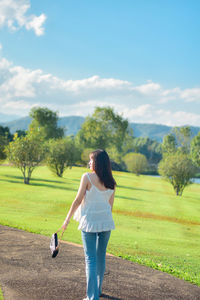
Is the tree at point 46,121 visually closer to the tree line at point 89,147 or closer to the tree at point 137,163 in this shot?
the tree line at point 89,147

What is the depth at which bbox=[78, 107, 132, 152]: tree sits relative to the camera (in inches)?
3575

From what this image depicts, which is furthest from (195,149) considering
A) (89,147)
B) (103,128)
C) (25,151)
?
(25,151)

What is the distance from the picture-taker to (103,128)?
91625mm

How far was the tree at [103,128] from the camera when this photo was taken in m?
90.8

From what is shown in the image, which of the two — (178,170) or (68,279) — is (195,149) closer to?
(178,170)

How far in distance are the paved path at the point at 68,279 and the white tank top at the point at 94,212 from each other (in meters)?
1.61

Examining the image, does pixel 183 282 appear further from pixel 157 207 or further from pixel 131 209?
pixel 157 207

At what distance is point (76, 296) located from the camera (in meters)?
6.19

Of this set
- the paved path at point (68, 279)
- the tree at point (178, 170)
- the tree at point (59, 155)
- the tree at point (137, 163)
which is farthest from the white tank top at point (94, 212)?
the tree at point (137, 163)

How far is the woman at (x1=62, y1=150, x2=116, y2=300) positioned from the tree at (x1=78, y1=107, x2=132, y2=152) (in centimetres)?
8429

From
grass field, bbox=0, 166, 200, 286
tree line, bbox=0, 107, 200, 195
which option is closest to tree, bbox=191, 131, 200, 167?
tree line, bbox=0, 107, 200, 195

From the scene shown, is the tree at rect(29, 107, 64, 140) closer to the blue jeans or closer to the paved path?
the paved path

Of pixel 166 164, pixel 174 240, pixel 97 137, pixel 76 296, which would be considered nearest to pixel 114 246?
pixel 174 240

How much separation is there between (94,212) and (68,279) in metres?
2.29
